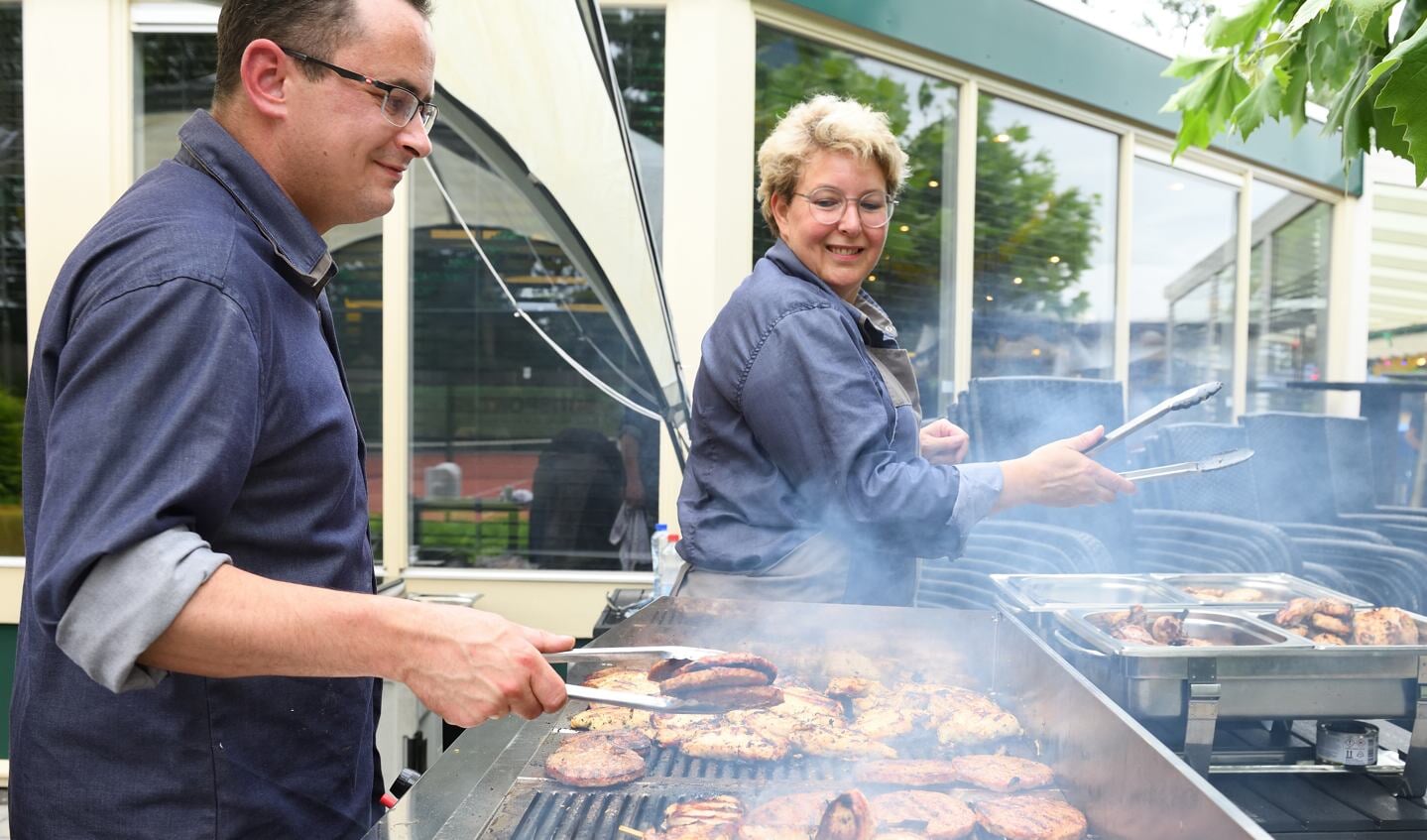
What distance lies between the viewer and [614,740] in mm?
1892

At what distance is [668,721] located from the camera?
201cm

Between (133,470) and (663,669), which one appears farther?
(663,669)

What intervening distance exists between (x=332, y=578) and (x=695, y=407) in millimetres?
1220

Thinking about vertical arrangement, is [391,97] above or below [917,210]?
below

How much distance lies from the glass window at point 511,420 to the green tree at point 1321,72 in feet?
9.86

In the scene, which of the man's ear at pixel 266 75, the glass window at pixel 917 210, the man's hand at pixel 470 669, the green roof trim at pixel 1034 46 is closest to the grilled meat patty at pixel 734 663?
the man's hand at pixel 470 669

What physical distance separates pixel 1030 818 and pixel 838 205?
150 cm

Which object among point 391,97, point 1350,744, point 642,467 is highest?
point 391,97

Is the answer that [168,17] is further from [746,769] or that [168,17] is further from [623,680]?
[746,769]

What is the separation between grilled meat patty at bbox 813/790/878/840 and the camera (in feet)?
4.77

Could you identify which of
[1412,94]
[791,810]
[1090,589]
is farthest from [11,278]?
[1412,94]

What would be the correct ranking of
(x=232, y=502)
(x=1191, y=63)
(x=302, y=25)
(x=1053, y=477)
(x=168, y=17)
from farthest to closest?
(x=168, y=17) < (x=1191, y=63) < (x=1053, y=477) < (x=302, y=25) < (x=232, y=502)

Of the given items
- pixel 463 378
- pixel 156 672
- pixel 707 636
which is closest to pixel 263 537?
pixel 156 672

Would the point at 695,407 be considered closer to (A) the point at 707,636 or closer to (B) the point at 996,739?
(A) the point at 707,636
